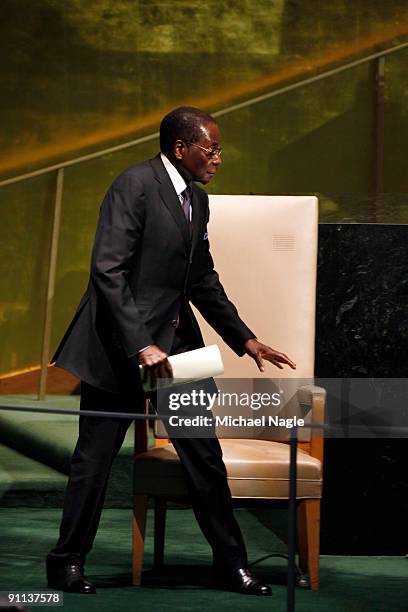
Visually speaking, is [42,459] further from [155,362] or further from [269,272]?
[155,362]

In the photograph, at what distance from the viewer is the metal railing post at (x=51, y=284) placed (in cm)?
634

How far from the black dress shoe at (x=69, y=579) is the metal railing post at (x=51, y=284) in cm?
267

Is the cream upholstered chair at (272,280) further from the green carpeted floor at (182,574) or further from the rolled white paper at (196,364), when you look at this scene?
the rolled white paper at (196,364)

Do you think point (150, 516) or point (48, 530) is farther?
point (150, 516)

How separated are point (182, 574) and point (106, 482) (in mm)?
→ 451

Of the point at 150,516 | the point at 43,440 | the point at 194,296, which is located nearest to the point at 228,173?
the point at 43,440

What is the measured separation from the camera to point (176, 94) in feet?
22.3

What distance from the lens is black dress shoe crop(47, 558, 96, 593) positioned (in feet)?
11.9

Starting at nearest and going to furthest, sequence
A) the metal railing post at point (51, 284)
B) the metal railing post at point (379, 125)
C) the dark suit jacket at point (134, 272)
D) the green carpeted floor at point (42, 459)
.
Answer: the dark suit jacket at point (134, 272), the green carpeted floor at point (42, 459), the metal railing post at point (51, 284), the metal railing post at point (379, 125)

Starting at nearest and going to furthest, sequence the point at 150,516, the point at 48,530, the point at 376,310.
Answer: the point at 376,310
the point at 48,530
the point at 150,516

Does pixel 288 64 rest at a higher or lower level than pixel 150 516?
higher

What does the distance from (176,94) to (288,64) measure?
1.91 feet

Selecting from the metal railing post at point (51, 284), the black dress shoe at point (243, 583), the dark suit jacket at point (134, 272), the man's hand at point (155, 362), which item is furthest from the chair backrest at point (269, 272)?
the metal railing post at point (51, 284)

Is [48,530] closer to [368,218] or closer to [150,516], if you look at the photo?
[150,516]
